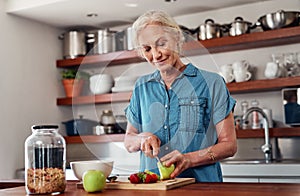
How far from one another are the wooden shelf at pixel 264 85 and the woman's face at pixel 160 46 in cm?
167

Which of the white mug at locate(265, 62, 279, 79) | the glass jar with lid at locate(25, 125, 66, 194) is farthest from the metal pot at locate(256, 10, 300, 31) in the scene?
the glass jar with lid at locate(25, 125, 66, 194)

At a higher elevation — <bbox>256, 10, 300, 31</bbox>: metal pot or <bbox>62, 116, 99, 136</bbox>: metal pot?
<bbox>256, 10, 300, 31</bbox>: metal pot

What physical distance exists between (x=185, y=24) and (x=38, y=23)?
4.48ft

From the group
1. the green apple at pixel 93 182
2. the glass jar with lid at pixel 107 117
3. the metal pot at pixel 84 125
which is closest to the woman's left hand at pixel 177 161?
the green apple at pixel 93 182

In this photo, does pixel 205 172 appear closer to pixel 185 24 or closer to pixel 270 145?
pixel 270 145

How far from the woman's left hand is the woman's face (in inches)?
14.1

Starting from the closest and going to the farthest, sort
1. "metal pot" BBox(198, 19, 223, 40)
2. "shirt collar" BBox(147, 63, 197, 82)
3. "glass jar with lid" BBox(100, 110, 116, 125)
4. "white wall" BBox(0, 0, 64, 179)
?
"shirt collar" BBox(147, 63, 197, 82) < "glass jar with lid" BBox(100, 110, 116, 125) < "metal pot" BBox(198, 19, 223, 40) < "white wall" BBox(0, 0, 64, 179)

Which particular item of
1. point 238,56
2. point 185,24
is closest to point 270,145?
point 238,56

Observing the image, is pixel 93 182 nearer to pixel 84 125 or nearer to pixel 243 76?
pixel 84 125

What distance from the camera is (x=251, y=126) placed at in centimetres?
356

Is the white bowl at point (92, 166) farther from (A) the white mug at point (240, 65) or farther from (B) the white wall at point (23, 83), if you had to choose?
(B) the white wall at point (23, 83)

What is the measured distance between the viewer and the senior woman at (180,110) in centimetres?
176

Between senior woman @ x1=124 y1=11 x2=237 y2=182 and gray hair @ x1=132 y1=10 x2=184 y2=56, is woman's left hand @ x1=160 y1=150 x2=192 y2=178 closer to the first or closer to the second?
senior woman @ x1=124 y1=11 x2=237 y2=182

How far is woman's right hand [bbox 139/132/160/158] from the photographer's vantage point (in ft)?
5.60
